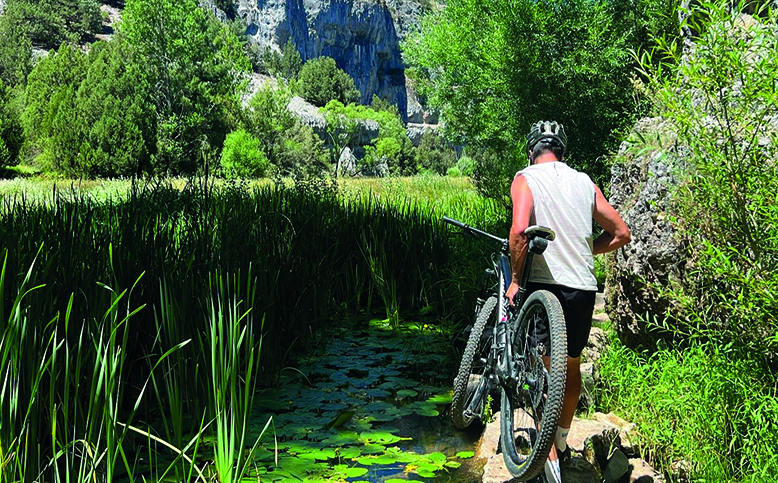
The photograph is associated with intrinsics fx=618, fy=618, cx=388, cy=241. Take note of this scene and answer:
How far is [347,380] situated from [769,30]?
10.3ft

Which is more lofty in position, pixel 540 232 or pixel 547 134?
pixel 547 134

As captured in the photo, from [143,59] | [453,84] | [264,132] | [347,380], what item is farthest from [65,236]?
[264,132]

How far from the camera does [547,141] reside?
2828mm

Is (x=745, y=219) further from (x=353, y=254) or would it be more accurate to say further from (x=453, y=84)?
(x=453, y=84)

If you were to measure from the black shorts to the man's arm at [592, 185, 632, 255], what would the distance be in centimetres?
30

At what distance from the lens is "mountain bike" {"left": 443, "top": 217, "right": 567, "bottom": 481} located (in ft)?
7.73

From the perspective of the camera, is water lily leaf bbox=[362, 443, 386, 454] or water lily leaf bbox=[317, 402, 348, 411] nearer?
water lily leaf bbox=[362, 443, 386, 454]

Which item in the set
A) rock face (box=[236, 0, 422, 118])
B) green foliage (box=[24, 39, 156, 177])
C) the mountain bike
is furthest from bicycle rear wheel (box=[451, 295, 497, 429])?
rock face (box=[236, 0, 422, 118])

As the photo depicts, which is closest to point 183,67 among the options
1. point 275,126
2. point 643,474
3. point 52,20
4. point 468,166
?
point 275,126

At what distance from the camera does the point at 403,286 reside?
623cm

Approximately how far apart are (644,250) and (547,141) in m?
1.24

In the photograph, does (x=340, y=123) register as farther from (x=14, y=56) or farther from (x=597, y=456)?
(x=597, y=456)

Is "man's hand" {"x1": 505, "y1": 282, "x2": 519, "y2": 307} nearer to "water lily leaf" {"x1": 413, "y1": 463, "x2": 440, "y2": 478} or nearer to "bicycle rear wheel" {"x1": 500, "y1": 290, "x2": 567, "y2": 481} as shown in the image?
"bicycle rear wheel" {"x1": 500, "y1": 290, "x2": 567, "y2": 481}

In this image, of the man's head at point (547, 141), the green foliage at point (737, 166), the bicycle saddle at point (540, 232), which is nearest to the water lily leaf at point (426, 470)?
the bicycle saddle at point (540, 232)
